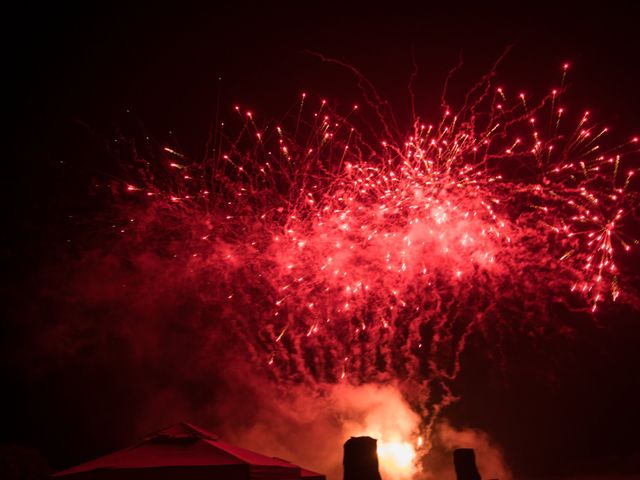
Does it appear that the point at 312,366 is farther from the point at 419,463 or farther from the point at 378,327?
the point at 419,463

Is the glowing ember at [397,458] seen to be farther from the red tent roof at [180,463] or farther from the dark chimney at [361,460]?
the dark chimney at [361,460]

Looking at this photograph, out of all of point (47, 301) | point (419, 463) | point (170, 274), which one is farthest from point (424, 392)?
point (47, 301)

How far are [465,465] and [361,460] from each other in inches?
90.1

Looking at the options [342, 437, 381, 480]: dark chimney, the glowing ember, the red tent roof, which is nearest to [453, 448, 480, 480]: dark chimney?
[342, 437, 381, 480]: dark chimney

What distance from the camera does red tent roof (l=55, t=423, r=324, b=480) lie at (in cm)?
527

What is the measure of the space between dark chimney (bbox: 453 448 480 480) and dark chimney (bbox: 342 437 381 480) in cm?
208

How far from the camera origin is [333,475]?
11.4 m

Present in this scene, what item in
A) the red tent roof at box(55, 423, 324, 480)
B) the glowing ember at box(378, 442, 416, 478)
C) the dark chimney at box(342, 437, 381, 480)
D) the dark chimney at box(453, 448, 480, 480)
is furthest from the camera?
the glowing ember at box(378, 442, 416, 478)

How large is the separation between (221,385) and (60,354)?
10.1 feet

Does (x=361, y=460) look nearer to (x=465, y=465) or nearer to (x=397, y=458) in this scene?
(x=465, y=465)

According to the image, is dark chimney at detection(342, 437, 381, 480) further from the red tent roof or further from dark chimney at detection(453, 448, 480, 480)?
dark chimney at detection(453, 448, 480, 480)

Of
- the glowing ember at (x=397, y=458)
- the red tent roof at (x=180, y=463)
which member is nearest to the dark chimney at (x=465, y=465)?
the red tent roof at (x=180, y=463)

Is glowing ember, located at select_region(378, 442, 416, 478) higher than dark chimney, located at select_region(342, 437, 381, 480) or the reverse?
higher

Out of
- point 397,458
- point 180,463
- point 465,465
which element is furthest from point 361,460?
point 397,458
